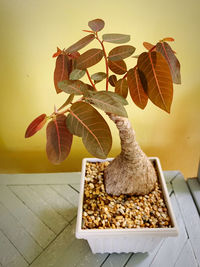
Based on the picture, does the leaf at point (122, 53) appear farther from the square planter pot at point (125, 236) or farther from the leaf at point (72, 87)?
the square planter pot at point (125, 236)

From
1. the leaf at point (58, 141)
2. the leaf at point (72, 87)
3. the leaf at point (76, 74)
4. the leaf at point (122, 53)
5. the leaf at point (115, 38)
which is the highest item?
the leaf at point (115, 38)

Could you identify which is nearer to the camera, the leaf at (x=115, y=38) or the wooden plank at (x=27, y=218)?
the leaf at (x=115, y=38)

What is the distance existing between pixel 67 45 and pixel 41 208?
0.89 metres

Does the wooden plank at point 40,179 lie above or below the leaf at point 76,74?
below

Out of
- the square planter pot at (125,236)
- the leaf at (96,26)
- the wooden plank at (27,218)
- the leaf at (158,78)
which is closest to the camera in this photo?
the leaf at (158,78)

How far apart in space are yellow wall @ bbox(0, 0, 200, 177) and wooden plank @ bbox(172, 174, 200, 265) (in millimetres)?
335

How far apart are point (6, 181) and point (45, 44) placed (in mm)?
849

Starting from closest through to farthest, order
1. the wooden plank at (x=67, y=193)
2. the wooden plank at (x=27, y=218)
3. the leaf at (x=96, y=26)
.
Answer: the leaf at (x=96, y=26)
the wooden plank at (x=27, y=218)
the wooden plank at (x=67, y=193)

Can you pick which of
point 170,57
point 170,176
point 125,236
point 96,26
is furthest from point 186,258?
point 96,26

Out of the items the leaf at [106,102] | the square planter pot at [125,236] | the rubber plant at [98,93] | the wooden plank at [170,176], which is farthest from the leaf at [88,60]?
the wooden plank at [170,176]

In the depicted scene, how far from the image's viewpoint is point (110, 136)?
1.66ft

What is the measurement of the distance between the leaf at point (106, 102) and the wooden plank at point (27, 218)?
789 millimetres

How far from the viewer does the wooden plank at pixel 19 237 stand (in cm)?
94

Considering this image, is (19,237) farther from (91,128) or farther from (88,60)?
(88,60)
